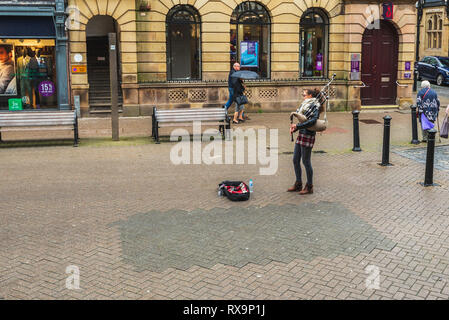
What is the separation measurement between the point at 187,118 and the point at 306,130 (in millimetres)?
6225

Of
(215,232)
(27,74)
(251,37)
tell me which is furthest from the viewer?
(251,37)

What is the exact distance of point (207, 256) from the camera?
7086mm

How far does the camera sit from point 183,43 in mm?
20250

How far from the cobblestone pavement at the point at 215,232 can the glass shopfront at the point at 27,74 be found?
24.9ft

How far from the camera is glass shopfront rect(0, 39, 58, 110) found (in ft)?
63.7

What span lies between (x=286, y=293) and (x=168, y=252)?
187 centimetres

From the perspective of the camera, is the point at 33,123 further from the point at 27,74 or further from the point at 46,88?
the point at 27,74

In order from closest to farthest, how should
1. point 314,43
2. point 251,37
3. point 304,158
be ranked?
point 304,158, point 251,37, point 314,43

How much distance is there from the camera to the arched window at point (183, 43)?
2005 cm

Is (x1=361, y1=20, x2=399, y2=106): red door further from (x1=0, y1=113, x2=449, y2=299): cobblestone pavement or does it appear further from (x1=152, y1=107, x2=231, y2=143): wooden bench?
(x1=0, y1=113, x2=449, y2=299): cobblestone pavement

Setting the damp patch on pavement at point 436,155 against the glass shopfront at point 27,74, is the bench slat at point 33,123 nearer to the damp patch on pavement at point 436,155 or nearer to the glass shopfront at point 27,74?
the glass shopfront at point 27,74

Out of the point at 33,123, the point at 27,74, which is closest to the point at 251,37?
the point at 27,74

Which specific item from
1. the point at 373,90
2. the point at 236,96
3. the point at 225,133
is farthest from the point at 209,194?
the point at 373,90
